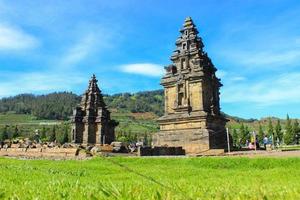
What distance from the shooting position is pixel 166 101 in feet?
118

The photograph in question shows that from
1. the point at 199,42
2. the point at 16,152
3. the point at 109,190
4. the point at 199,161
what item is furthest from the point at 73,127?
the point at 109,190

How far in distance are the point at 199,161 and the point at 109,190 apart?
55.7ft

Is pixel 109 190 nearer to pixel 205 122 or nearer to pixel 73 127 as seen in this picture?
pixel 205 122

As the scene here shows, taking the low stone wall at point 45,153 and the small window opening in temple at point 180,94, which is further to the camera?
the small window opening in temple at point 180,94

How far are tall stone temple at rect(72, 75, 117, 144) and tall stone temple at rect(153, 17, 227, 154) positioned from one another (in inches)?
710

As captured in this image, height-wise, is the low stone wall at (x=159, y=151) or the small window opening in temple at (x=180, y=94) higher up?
the small window opening in temple at (x=180, y=94)

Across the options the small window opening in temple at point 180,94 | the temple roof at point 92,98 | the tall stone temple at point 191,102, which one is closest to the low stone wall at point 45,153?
the tall stone temple at point 191,102

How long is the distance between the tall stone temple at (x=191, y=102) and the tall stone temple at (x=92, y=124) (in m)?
18.0

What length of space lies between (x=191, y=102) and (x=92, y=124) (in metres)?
22.4

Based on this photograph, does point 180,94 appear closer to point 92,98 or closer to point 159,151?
point 159,151

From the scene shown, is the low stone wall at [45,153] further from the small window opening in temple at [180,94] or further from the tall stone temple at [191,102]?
the small window opening in temple at [180,94]

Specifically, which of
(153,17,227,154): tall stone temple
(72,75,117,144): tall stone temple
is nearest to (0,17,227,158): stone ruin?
(153,17,227,154): tall stone temple

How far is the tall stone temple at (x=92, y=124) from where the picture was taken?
51.0 metres

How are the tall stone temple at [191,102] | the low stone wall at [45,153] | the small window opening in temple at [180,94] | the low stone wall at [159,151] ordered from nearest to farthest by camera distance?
the low stone wall at [159,151] < the low stone wall at [45,153] < the tall stone temple at [191,102] < the small window opening in temple at [180,94]
